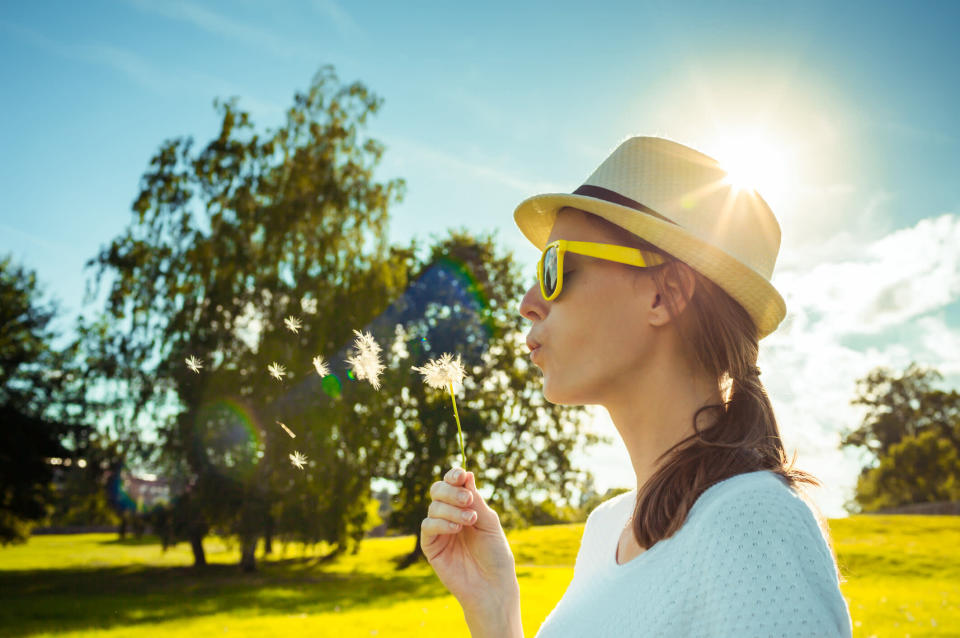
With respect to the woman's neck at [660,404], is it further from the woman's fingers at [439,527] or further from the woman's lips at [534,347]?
the woman's fingers at [439,527]

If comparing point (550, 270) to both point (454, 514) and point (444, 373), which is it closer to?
point (444, 373)

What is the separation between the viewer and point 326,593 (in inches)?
706

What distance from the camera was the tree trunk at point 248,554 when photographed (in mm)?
20688

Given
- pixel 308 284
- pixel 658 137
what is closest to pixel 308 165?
pixel 308 284

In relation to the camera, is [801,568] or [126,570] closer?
[801,568]

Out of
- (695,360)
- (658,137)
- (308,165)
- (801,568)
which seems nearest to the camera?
(801,568)

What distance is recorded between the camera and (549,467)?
28938 millimetres

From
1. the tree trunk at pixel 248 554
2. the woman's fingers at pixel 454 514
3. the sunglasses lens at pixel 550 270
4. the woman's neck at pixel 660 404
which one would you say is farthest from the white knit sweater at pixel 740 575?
the tree trunk at pixel 248 554

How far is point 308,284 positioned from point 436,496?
15.8 m

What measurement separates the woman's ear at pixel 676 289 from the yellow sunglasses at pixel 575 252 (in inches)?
1.7

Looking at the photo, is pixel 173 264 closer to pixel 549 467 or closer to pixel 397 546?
pixel 549 467

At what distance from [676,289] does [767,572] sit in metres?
0.87

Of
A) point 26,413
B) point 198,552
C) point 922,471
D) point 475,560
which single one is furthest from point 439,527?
point 922,471

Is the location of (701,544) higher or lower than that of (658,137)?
lower
